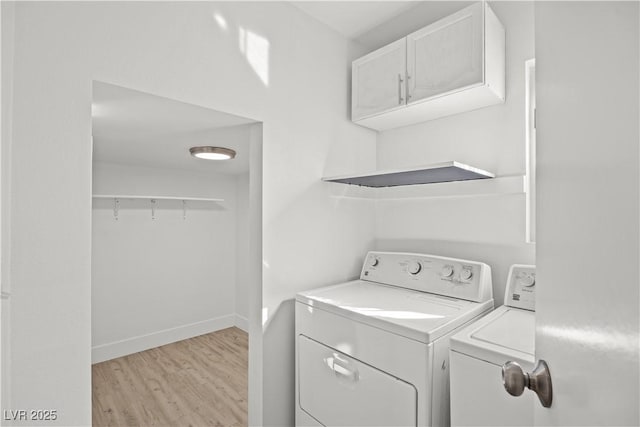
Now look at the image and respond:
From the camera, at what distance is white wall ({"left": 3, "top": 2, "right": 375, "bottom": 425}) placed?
3.26 ft

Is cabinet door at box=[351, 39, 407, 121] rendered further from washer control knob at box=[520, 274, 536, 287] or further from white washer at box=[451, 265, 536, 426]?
white washer at box=[451, 265, 536, 426]

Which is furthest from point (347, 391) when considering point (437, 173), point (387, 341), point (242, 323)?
point (242, 323)

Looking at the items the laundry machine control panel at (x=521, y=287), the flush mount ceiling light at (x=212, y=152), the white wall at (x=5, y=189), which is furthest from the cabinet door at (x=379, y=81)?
the white wall at (x=5, y=189)

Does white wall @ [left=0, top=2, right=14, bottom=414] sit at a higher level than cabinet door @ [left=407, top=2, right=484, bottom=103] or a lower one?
lower

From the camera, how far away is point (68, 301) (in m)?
1.06

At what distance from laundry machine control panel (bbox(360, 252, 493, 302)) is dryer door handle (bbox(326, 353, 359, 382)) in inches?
24.7

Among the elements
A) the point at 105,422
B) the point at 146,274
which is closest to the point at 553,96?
the point at 105,422

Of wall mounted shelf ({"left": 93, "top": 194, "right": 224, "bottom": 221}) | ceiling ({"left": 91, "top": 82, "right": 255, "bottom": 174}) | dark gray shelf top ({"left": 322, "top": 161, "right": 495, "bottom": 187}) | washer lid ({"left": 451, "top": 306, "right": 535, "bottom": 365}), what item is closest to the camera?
washer lid ({"left": 451, "top": 306, "right": 535, "bottom": 365})

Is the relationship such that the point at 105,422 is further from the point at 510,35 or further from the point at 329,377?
the point at 510,35

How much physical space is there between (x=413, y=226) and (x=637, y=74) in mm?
1867

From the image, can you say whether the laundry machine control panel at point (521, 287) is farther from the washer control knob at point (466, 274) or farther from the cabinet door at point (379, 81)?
the cabinet door at point (379, 81)

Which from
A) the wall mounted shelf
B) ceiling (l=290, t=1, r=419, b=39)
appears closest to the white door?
ceiling (l=290, t=1, r=419, b=39)

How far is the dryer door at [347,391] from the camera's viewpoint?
1223 mm

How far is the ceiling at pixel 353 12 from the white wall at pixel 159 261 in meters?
2.16
